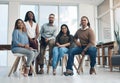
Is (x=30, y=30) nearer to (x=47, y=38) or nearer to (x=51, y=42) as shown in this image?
(x=47, y=38)

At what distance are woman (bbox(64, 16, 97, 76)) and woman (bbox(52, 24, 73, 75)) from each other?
0.14 m

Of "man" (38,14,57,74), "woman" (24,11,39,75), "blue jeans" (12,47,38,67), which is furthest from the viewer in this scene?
"man" (38,14,57,74)

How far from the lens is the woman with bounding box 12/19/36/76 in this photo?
12.9 feet

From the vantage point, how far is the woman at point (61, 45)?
4.31 meters

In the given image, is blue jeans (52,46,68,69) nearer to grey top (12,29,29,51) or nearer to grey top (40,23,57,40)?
grey top (40,23,57,40)

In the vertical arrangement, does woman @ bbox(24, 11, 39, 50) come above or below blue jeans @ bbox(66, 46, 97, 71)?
above

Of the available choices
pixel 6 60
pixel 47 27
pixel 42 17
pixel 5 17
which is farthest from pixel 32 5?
pixel 47 27

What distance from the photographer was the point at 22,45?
3971 mm

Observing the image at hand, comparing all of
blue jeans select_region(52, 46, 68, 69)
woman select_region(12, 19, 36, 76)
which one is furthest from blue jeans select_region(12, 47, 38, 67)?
blue jeans select_region(52, 46, 68, 69)

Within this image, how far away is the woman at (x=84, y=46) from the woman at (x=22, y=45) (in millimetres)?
784

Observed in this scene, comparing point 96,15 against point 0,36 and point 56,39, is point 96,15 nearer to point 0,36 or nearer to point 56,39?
point 0,36

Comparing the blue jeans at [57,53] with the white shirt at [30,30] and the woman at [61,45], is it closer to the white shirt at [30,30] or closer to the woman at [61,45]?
the woman at [61,45]

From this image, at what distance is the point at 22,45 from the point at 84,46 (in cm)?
128

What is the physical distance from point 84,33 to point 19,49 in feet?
4.50
